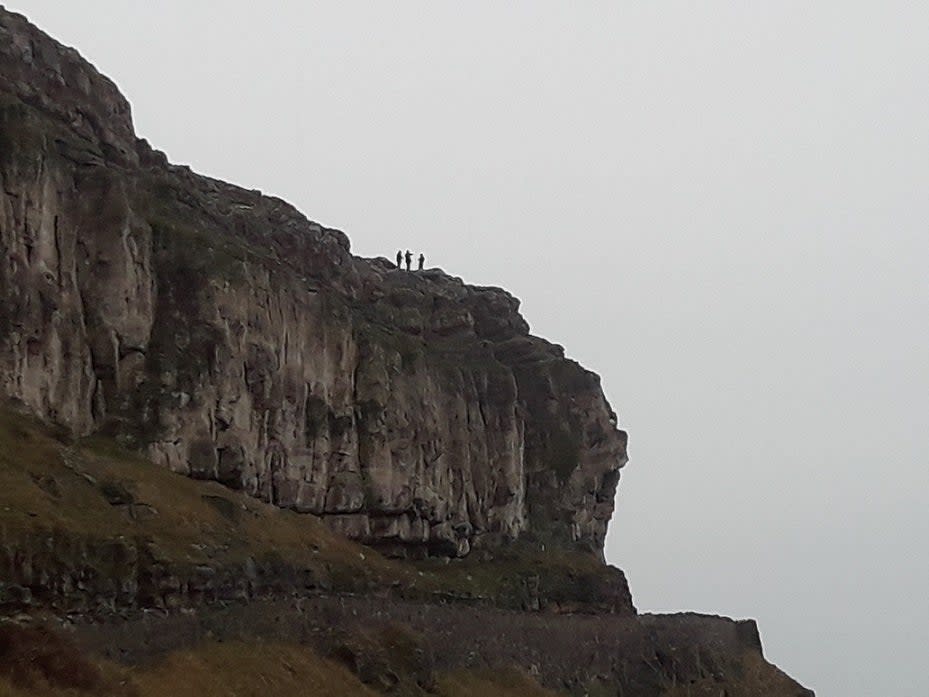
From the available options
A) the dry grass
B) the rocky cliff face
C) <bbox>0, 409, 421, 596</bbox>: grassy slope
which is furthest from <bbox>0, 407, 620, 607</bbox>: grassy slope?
the dry grass

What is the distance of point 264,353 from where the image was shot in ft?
251

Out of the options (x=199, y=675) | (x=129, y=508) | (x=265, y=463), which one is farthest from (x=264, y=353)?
(x=199, y=675)

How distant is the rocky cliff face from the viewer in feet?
205

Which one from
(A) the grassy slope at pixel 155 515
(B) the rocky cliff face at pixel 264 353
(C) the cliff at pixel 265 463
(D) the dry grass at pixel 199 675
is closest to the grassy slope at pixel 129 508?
(A) the grassy slope at pixel 155 515

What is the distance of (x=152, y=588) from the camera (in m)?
50.3

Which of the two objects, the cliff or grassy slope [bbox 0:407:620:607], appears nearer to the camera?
the cliff

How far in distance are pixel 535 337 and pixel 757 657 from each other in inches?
1421

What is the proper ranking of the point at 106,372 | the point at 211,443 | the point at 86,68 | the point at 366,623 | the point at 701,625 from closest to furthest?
1. the point at 366,623
2. the point at 106,372
3. the point at 211,443
4. the point at 86,68
5. the point at 701,625

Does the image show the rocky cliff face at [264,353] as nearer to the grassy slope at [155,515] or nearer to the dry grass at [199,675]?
the grassy slope at [155,515]

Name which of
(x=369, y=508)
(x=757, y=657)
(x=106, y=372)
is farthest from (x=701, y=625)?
(x=106, y=372)

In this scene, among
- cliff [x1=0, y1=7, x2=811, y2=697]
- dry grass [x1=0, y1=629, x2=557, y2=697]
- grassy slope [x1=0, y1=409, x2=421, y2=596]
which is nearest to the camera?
dry grass [x1=0, y1=629, x2=557, y2=697]

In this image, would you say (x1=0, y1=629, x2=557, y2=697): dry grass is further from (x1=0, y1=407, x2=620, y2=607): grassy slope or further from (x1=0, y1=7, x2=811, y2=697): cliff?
(x1=0, y1=407, x2=620, y2=607): grassy slope

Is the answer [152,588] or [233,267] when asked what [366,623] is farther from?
[233,267]

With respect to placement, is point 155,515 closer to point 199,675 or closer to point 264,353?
point 199,675
